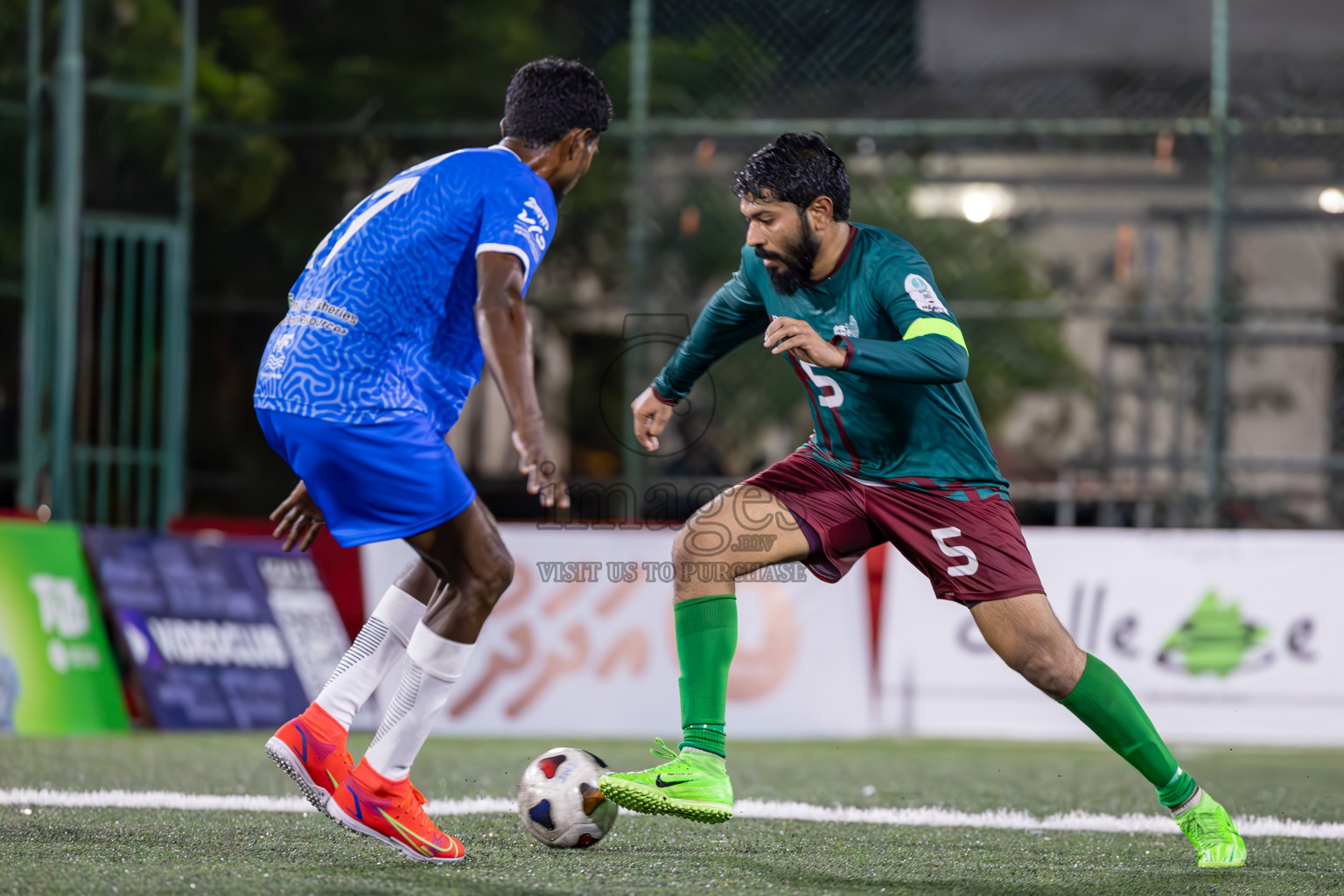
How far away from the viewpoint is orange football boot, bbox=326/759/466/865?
4398 millimetres

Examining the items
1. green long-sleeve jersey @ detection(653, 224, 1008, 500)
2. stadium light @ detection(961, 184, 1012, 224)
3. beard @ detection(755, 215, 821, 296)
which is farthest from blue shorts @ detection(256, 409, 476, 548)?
stadium light @ detection(961, 184, 1012, 224)

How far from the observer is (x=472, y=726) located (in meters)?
9.79

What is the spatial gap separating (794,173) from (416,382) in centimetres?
127

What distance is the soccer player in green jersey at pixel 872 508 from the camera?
4.79 metres

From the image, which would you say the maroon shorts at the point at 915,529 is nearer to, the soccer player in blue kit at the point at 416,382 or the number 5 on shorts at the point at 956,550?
the number 5 on shorts at the point at 956,550

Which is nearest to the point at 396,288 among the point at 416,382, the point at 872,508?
the point at 416,382

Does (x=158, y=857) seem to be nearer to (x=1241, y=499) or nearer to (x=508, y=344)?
(x=508, y=344)

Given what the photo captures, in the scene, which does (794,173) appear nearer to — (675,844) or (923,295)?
(923,295)

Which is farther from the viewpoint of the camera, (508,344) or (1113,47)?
(1113,47)

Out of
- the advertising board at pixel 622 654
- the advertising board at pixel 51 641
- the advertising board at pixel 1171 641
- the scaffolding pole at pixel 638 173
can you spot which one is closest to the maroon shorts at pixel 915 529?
the advertising board at pixel 622 654

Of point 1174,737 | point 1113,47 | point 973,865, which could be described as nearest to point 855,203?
point 1113,47

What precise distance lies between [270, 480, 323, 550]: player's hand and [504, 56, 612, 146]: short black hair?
1.26m

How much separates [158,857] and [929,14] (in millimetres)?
10012

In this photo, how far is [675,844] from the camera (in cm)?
511
